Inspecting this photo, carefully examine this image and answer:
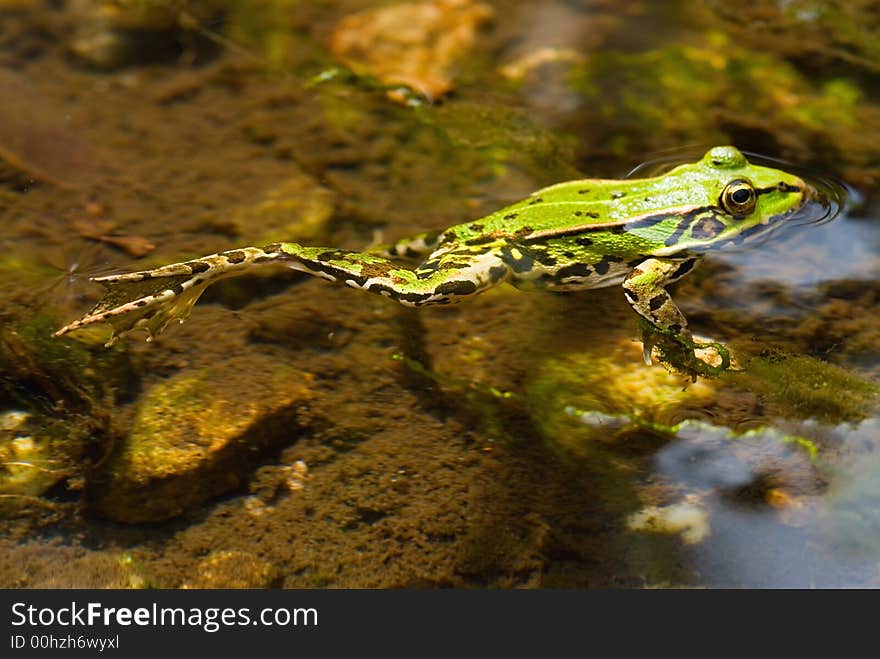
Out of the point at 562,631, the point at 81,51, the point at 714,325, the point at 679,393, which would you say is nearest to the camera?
the point at 562,631

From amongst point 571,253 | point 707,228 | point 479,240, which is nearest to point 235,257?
point 479,240

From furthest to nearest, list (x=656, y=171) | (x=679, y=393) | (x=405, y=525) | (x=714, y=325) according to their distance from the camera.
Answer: (x=656, y=171) < (x=714, y=325) < (x=679, y=393) < (x=405, y=525)

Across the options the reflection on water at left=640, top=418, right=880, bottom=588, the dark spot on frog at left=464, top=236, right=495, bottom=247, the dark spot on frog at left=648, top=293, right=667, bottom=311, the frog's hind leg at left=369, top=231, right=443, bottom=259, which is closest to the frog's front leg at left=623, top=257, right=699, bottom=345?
the dark spot on frog at left=648, top=293, right=667, bottom=311

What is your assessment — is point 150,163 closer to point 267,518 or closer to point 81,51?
point 81,51

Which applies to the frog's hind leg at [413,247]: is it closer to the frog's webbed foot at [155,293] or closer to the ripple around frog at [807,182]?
the frog's webbed foot at [155,293]

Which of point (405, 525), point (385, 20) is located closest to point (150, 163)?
point (385, 20)

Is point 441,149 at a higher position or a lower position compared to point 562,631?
higher

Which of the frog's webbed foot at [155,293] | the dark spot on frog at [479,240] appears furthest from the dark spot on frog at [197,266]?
the dark spot on frog at [479,240]
